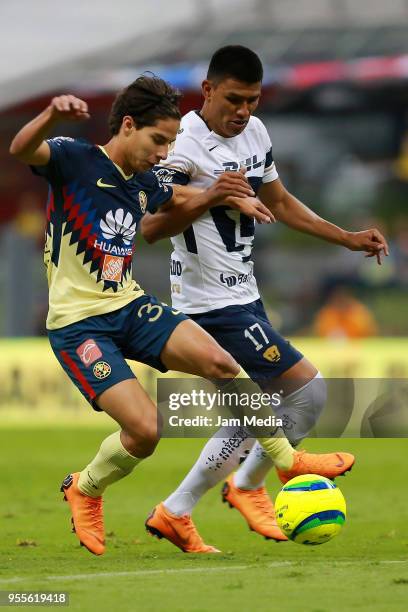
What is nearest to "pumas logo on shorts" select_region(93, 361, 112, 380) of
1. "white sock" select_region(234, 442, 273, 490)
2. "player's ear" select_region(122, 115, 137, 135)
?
"player's ear" select_region(122, 115, 137, 135)

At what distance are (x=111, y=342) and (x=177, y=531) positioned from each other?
4.13ft

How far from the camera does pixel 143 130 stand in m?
6.99

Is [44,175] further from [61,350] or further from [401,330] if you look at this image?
[401,330]

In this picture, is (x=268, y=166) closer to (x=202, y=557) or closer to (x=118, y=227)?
(x=118, y=227)

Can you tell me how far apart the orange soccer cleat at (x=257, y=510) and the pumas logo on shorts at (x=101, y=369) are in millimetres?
1623

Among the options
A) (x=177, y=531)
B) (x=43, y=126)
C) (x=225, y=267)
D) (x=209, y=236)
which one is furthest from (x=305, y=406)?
(x=43, y=126)

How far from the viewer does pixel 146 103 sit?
6.98m

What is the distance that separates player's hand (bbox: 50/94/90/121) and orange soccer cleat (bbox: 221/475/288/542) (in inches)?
111

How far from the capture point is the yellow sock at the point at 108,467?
7.00m

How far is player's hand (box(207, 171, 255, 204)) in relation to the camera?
283 inches

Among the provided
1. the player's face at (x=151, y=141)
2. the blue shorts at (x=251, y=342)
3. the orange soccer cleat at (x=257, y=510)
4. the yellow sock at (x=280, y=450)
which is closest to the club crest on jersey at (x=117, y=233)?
the player's face at (x=151, y=141)

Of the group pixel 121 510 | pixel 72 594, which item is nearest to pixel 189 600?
pixel 72 594

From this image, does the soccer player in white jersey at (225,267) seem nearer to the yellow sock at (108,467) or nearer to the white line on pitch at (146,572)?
the yellow sock at (108,467)

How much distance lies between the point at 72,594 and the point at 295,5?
35176mm
